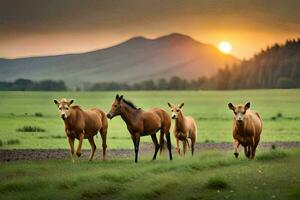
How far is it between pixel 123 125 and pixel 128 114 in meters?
10.0

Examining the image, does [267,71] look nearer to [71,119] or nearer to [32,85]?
[32,85]

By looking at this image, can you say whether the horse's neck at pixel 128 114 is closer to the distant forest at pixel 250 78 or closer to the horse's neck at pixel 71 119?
the horse's neck at pixel 71 119

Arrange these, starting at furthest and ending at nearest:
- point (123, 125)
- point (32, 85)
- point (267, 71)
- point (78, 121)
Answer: point (123, 125) < point (32, 85) < point (267, 71) < point (78, 121)

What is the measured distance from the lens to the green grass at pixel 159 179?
11.4 m

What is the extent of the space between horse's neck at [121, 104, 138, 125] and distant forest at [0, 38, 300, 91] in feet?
18.1

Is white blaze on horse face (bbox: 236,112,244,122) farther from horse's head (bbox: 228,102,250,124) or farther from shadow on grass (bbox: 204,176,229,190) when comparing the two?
shadow on grass (bbox: 204,176,229,190)

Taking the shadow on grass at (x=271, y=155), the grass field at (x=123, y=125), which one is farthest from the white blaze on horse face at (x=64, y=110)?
the grass field at (x=123, y=125)

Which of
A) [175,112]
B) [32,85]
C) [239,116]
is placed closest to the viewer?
[239,116]

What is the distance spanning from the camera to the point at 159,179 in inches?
485

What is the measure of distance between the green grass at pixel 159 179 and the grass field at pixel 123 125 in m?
5.11

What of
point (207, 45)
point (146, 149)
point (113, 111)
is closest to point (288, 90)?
point (207, 45)

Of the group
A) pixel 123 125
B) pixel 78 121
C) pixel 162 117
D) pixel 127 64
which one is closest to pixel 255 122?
pixel 162 117

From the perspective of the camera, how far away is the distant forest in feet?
65.6

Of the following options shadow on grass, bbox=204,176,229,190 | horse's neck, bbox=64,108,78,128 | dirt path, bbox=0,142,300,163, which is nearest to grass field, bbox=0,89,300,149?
dirt path, bbox=0,142,300,163
